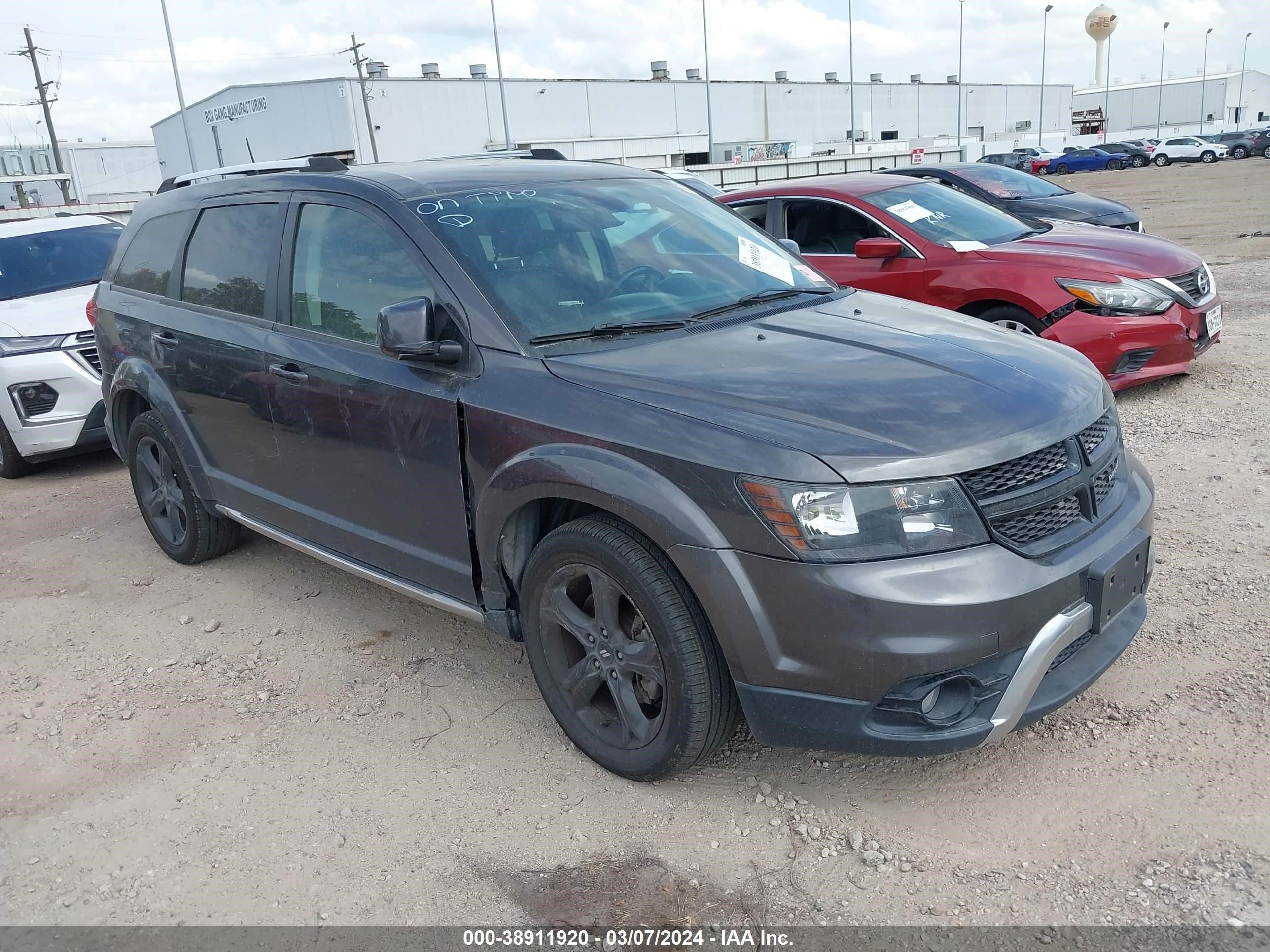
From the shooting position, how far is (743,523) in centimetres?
257

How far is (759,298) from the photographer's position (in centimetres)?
371

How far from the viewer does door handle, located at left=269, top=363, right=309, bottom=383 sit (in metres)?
3.77

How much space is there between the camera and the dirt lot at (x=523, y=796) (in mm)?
2617

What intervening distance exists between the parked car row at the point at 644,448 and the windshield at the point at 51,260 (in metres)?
3.23

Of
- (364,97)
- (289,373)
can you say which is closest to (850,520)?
(289,373)

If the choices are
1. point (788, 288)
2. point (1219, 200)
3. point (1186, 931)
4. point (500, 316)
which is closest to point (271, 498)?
point (500, 316)

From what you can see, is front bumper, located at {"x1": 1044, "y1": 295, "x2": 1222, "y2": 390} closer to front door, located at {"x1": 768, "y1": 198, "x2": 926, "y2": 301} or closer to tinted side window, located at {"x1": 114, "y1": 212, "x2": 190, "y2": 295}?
front door, located at {"x1": 768, "y1": 198, "x2": 926, "y2": 301}

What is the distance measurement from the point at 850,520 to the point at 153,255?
12.7ft

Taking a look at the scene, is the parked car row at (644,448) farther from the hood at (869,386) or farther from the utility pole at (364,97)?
the utility pole at (364,97)

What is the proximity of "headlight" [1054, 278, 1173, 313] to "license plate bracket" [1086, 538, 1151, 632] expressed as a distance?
396 cm

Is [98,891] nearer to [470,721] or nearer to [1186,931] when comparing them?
[470,721]

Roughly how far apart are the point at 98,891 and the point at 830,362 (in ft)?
8.27

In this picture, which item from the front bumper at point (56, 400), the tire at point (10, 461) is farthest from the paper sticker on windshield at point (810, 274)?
the tire at point (10, 461)

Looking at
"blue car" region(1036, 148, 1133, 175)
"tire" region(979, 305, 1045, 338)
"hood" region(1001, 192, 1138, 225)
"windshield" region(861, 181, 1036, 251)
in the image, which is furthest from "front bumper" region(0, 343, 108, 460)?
"blue car" region(1036, 148, 1133, 175)
